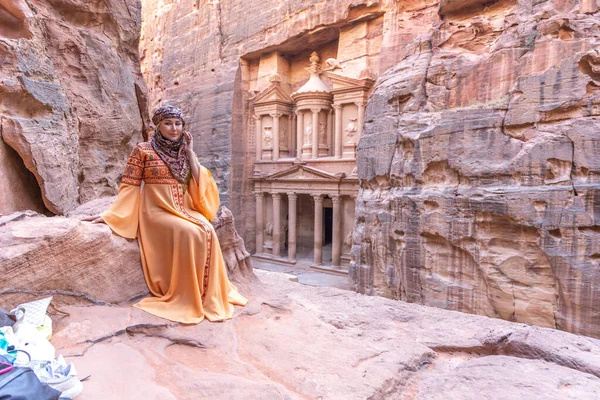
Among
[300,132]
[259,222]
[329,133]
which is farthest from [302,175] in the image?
[259,222]

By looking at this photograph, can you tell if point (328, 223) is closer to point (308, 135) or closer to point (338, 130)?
point (308, 135)

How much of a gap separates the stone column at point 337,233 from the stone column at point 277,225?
3.51 metres

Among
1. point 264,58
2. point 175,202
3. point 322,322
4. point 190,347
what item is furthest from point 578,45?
point 264,58

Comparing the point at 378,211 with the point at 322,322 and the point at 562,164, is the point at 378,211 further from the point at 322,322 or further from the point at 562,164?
the point at 322,322

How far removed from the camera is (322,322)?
3434 millimetres

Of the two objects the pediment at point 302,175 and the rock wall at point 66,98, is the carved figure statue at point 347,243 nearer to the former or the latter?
the pediment at point 302,175

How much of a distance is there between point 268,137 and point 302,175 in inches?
137

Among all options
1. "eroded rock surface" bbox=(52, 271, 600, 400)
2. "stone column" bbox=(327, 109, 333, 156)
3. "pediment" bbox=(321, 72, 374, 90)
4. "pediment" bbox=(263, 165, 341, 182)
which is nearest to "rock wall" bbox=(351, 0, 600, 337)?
"pediment" bbox=(321, 72, 374, 90)

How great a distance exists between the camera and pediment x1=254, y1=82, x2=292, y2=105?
19.4 meters

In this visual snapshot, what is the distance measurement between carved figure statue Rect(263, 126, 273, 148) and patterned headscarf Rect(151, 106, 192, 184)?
16.7 m

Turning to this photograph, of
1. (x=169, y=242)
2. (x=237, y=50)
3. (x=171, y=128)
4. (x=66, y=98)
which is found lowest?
(x=169, y=242)

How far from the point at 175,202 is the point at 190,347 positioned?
51.4 inches

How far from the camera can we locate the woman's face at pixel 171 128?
341cm

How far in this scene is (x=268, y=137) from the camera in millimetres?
20125
